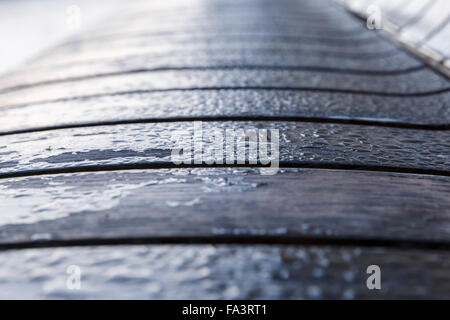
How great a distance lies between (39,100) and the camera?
89 centimetres

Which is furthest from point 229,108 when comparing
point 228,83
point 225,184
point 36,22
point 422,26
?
point 36,22

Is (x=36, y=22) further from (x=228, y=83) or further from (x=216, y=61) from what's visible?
(x=228, y=83)

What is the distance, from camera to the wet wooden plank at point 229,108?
760 millimetres

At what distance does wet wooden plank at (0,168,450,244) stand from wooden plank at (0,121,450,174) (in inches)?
1.5

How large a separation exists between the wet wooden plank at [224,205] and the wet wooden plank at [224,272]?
0.9 inches

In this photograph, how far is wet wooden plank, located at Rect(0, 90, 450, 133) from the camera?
0.76 m

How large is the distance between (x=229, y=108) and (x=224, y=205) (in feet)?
1.09

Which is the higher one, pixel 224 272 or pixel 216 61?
pixel 216 61

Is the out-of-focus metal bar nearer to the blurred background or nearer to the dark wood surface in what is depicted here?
the dark wood surface

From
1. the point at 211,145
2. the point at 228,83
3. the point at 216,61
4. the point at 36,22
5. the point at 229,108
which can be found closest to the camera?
the point at 211,145

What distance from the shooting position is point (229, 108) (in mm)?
788

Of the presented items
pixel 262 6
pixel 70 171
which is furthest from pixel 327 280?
pixel 262 6

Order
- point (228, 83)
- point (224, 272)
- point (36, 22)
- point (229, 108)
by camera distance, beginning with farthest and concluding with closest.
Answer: point (36, 22)
point (228, 83)
point (229, 108)
point (224, 272)

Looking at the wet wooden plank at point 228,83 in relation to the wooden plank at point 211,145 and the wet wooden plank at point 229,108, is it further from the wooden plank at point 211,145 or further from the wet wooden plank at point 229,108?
the wooden plank at point 211,145
